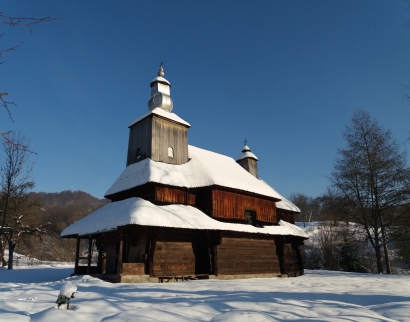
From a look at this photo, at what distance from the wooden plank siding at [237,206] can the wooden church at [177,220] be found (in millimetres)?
62

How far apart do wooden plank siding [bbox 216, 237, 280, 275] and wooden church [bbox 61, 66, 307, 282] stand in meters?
0.05

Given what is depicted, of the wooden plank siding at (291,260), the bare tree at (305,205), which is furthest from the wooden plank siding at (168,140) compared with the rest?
the bare tree at (305,205)

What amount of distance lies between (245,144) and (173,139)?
1199 cm

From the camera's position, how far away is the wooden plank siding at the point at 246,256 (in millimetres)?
17141

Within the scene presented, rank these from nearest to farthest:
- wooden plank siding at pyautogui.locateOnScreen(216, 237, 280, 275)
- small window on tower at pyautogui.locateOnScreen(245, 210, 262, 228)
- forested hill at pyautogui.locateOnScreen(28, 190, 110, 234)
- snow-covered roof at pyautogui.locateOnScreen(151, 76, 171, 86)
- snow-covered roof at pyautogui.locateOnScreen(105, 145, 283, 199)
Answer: wooden plank siding at pyautogui.locateOnScreen(216, 237, 280, 275) → snow-covered roof at pyautogui.locateOnScreen(105, 145, 283, 199) → small window on tower at pyautogui.locateOnScreen(245, 210, 262, 228) → snow-covered roof at pyautogui.locateOnScreen(151, 76, 171, 86) → forested hill at pyautogui.locateOnScreen(28, 190, 110, 234)

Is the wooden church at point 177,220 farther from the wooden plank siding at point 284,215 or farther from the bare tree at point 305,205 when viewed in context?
the bare tree at point 305,205

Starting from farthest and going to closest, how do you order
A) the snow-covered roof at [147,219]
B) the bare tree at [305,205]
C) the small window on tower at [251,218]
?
the bare tree at [305,205]
the small window on tower at [251,218]
the snow-covered roof at [147,219]

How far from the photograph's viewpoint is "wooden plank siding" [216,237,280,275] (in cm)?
1714

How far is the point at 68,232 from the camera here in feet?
53.9

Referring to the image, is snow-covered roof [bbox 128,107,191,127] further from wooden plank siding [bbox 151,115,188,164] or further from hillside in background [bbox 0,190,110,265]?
hillside in background [bbox 0,190,110,265]

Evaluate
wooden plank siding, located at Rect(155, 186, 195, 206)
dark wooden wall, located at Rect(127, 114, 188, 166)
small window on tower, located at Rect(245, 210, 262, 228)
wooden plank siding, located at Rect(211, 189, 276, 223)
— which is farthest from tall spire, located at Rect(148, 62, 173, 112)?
small window on tower, located at Rect(245, 210, 262, 228)

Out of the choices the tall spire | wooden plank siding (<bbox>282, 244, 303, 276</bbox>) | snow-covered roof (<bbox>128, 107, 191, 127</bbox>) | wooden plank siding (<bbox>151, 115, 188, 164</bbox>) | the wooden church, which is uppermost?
the tall spire

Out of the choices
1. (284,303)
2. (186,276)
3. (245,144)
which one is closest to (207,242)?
(186,276)

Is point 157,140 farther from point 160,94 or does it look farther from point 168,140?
point 160,94
